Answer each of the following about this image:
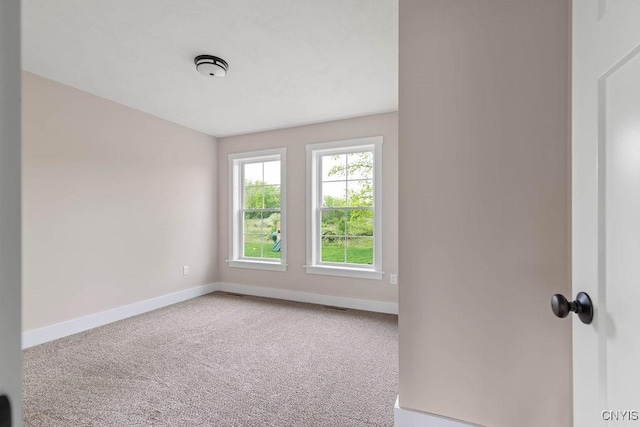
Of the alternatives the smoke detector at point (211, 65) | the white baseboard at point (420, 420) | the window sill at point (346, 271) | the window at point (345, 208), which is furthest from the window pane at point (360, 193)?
the white baseboard at point (420, 420)

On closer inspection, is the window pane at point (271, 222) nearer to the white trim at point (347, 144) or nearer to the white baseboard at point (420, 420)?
the white trim at point (347, 144)

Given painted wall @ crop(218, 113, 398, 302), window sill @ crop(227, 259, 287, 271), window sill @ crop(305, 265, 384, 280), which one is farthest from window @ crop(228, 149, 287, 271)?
window sill @ crop(305, 265, 384, 280)

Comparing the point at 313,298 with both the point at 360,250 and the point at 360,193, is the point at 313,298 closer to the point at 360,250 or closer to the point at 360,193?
the point at 360,250

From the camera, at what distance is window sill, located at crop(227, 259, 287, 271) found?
4.34m

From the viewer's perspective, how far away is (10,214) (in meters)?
0.39

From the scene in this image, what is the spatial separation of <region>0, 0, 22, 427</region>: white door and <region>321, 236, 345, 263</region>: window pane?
12.2 feet

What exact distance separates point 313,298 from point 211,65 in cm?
Answer: 301

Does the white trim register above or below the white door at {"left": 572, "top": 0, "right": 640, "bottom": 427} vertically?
above

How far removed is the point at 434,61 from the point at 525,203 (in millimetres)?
828

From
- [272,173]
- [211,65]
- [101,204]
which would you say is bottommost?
[101,204]

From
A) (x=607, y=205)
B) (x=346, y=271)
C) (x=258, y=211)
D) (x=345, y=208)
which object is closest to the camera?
(x=607, y=205)

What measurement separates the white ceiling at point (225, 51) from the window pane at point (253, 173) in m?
1.14

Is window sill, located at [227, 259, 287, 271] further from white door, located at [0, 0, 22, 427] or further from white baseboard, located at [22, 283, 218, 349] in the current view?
white door, located at [0, 0, 22, 427]

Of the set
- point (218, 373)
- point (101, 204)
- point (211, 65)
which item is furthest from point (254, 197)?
point (218, 373)
